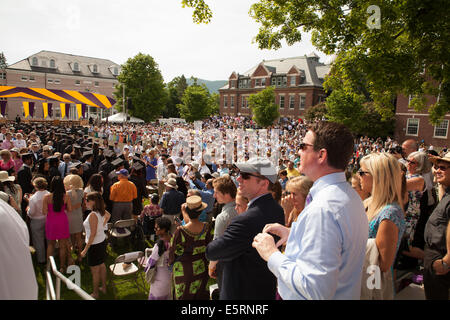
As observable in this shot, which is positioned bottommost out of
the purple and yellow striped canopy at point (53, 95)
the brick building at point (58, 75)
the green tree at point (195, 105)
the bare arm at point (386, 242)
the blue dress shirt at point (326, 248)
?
the bare arm at point (386, 242)

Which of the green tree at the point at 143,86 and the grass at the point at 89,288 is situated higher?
the green tree at the point at 143,86

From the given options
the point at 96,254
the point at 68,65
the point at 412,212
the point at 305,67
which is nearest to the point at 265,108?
the point at 305,67

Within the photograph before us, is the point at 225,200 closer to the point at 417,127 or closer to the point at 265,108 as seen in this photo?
the point at 417,127

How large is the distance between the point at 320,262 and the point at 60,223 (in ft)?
16.5

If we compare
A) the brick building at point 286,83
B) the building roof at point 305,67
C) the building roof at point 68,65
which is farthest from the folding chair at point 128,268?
the building roof at point 68,65

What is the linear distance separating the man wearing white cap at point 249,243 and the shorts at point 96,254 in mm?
2868

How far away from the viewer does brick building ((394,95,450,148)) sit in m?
30.6

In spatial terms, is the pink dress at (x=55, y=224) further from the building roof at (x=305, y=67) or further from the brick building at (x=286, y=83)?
the building roof at (x=305, y=67)

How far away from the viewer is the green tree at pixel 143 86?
4906 centimetres

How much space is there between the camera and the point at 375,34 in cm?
755

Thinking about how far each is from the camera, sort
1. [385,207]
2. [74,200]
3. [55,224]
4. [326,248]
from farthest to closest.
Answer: [74,200] → [55,224] → [385,207] → [326,248]

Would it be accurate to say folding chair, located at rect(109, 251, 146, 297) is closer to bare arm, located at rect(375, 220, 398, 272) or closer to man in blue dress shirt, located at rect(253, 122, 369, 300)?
man in blue dress shirt, located at rect(253, 122, 369, 300)

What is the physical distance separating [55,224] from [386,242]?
515 centimetres
